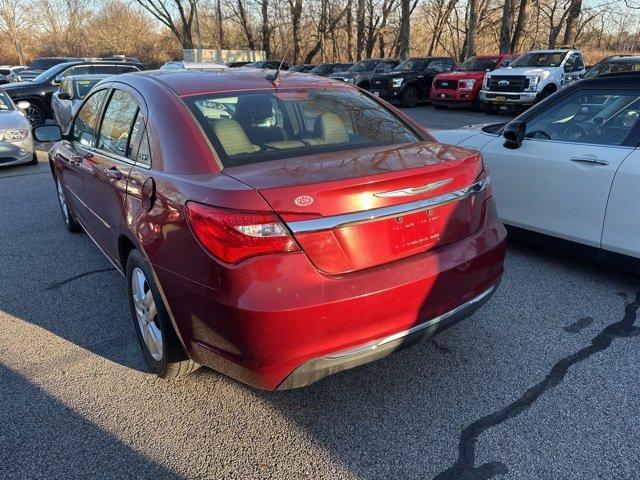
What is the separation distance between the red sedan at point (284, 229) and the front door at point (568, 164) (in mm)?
1356

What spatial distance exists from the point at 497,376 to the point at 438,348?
0.40 meters

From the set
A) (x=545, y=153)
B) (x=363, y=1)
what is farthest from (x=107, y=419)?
(x=363, y=1)

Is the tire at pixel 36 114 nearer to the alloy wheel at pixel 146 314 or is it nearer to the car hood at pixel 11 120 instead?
the car hood at pixel 11 120

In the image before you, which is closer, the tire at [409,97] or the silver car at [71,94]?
the silver car at [71,94]

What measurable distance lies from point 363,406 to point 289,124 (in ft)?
5.22

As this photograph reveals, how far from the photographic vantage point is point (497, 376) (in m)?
2.75

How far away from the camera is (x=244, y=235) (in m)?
2.00

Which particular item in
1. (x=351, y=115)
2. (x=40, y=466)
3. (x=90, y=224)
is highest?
(x=351, y=115)

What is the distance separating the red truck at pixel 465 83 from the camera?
1661 centimetres

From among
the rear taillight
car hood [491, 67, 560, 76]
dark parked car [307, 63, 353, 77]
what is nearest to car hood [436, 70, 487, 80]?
car hood [491, 67, 560, 76]

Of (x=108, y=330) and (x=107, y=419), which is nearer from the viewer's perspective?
(x=107, y=419)

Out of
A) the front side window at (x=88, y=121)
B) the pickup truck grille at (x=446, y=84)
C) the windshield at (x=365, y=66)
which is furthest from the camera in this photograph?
the windshield at (x=365, y=66)

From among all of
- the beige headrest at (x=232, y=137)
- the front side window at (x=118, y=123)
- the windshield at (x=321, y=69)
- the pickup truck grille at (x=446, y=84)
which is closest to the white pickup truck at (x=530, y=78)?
the pickup truck grille at (x=446, y=84)

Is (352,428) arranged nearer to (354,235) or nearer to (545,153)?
(354,235)
